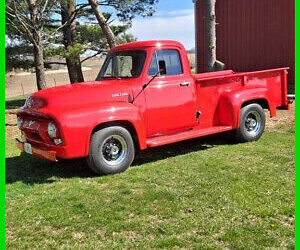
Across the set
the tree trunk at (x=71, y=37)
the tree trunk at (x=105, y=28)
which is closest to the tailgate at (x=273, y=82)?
the tree trunk at (x=105, y=28)

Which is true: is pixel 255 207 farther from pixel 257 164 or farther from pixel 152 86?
pixel 152 86

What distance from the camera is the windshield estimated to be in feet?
19.9

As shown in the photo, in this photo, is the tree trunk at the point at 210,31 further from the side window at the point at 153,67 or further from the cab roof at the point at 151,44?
the side window at the point at 153,67

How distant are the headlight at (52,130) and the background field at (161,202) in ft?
2.34

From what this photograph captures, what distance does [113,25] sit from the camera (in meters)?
16.1

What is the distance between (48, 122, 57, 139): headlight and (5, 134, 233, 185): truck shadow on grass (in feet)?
2.42

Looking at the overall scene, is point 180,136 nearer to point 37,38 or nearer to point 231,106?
point 231,106

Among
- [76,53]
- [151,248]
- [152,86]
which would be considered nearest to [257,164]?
[152,86]

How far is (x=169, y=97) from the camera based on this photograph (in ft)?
20.0

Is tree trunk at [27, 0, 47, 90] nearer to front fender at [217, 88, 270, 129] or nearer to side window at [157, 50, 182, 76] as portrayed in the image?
side window at [157, 50, 182, 76]

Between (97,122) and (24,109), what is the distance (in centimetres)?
136

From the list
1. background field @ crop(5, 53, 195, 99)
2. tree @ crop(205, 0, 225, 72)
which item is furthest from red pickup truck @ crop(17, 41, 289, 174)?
background field @ crop(5, 53, 195, 99)

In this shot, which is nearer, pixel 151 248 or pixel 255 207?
pixel 151 248

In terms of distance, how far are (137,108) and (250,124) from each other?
8.91 ft
